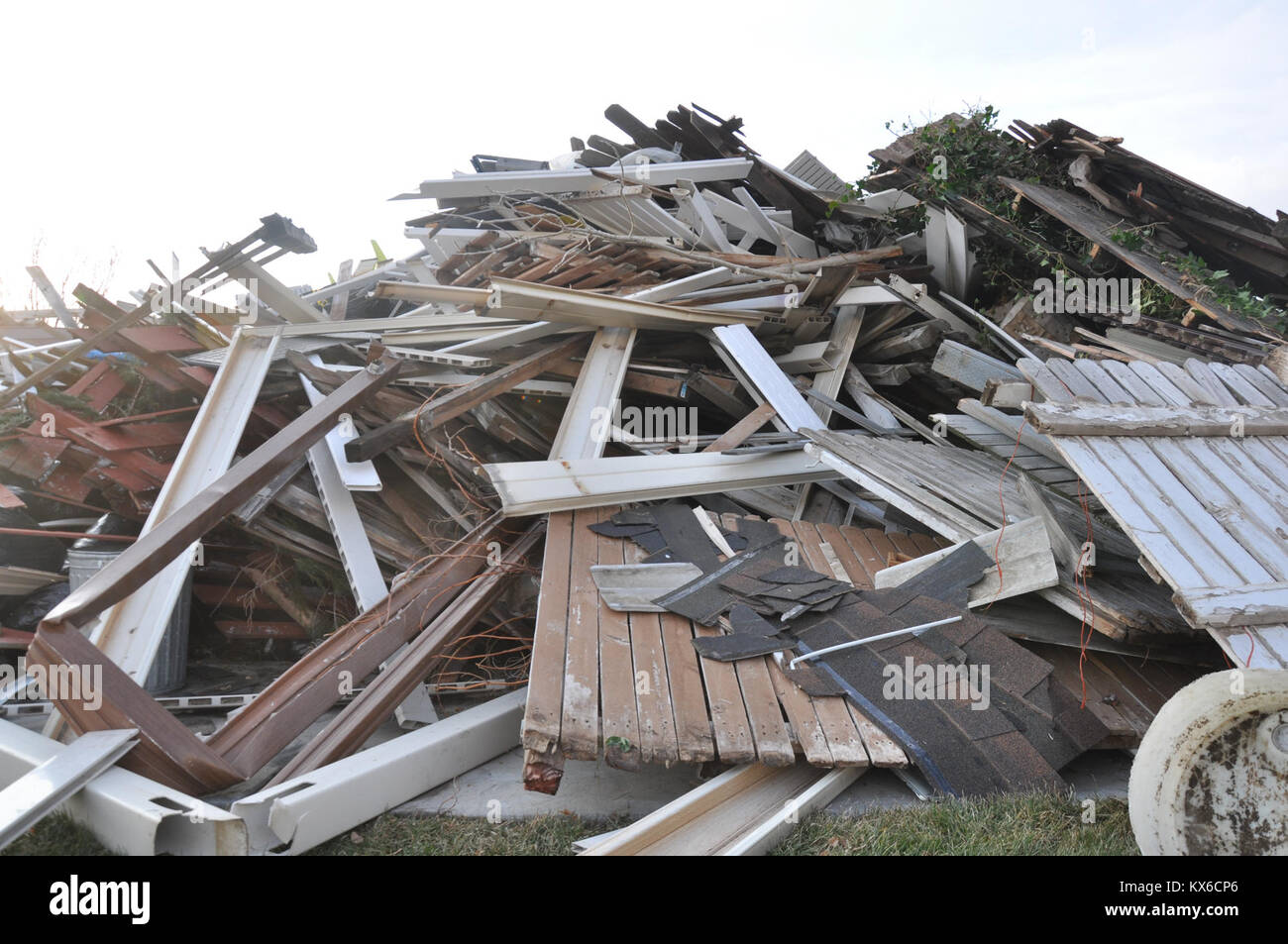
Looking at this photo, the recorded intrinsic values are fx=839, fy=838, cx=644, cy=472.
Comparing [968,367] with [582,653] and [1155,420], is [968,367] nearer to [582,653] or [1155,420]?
[1155,420]

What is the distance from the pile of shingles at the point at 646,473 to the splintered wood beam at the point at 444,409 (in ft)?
0.06

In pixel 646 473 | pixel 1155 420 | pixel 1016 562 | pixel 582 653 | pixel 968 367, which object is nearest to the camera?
pixel 582 653

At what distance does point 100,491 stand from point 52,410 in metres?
0.55

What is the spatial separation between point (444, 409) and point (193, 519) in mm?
1706

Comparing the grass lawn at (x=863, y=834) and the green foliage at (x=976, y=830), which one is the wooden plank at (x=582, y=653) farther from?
the green foliage at (x=976, y=830)

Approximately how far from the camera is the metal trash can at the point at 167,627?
14.3 ft

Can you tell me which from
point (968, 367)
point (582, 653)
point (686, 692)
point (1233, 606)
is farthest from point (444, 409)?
point (1233, 606)

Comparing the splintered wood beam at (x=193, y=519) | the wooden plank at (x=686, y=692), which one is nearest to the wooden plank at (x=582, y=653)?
the wooden plank at (x=686, y=692)

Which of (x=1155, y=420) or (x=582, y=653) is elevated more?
(x=1155, y=420)

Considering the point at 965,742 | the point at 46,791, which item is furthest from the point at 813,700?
the point at 46,791

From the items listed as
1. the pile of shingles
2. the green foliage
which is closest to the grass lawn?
the green foliage

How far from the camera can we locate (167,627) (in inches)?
172
